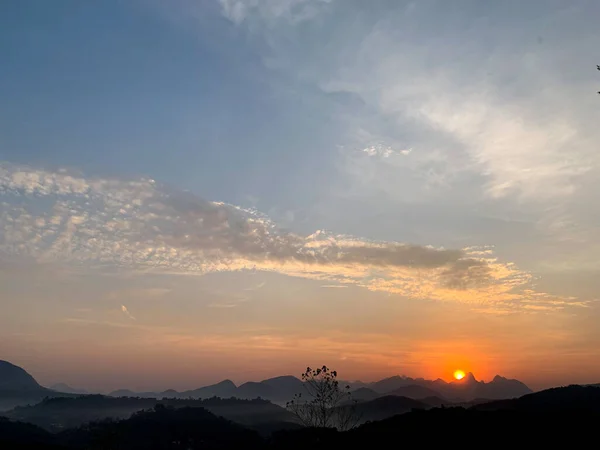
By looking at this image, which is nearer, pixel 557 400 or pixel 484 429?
pixel 484 429

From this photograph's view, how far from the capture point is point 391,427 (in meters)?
119

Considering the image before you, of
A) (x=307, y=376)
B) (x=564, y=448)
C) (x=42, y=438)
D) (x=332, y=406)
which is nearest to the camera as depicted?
(x=307, y=376)

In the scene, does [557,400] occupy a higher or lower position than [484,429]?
higher

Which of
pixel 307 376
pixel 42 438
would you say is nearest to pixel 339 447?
pixel 307 376

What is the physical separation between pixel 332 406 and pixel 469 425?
57656 mm

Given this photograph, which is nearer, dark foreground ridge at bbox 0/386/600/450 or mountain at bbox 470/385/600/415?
dark foreground ridge at bbox 0/386/600/450

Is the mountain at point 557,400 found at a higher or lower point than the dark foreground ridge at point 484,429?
higher

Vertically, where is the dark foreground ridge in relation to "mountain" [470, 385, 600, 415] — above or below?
below

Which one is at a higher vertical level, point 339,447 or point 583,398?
point 583,398

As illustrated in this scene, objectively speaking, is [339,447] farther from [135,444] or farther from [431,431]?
[135,444]

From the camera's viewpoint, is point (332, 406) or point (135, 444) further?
point (135, 444)

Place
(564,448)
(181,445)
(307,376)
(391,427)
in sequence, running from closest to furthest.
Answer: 1. (307,376)
2. (564,448)
3. (391,427)
4. (181,445)

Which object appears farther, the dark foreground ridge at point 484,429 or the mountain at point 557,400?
the mountain at point 557,400

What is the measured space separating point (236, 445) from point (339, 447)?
341 feet
